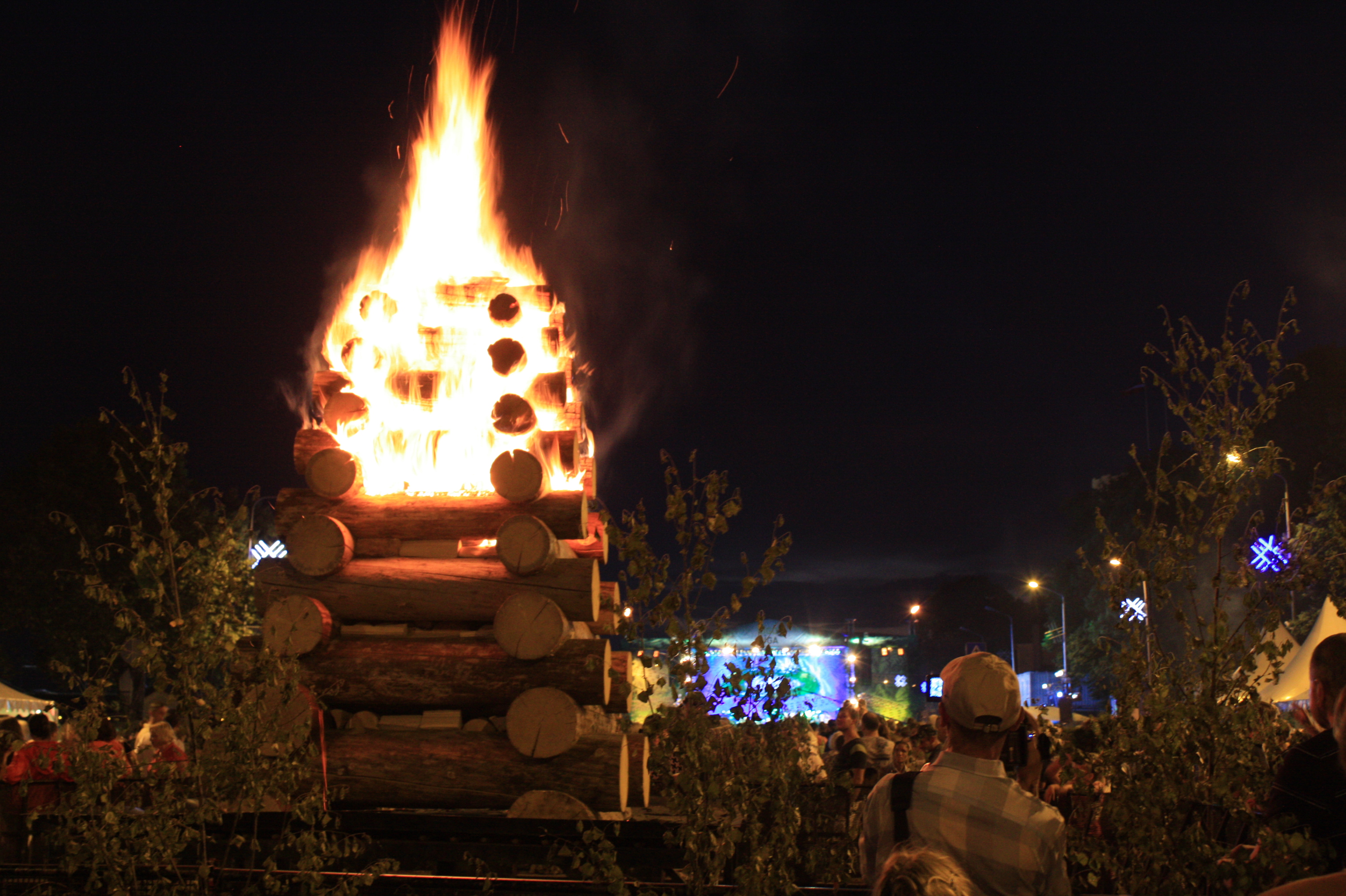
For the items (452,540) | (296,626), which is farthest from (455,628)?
(296,626)

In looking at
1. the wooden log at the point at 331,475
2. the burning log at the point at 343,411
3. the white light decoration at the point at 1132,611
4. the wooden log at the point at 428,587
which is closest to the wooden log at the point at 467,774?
the wooden log at the point at 428,587

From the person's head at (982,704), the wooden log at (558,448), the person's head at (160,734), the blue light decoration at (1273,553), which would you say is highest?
the wooden log at (558,448)

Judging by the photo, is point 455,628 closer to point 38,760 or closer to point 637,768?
point 637,768

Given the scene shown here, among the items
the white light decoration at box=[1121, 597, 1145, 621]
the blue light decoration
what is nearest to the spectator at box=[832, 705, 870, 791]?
the white light decoration at box=[1121, 597, 1145, 621]

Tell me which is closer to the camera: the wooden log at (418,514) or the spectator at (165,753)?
the spectator at (165,753)

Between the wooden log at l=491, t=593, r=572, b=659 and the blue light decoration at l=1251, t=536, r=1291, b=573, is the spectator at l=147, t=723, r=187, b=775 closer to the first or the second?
the wooden log at l=491, t=593, r=572, b=659

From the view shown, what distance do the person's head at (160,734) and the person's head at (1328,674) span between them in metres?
7.81

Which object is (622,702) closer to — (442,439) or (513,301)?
(442,439)

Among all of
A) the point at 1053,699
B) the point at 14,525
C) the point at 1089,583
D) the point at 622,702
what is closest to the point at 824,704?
the point at 1089,583

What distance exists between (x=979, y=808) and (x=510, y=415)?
5.52m

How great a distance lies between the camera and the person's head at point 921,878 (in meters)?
2.13

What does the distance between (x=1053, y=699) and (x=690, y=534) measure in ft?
212

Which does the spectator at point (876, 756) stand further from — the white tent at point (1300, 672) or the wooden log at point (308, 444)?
the wooden log at point (308, 444)

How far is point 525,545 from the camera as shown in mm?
7094
